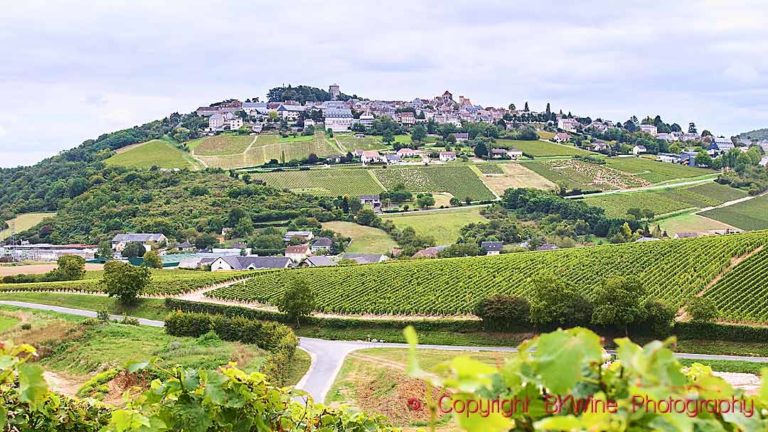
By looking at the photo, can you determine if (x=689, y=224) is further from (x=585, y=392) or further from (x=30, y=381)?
(x=30, y=381)

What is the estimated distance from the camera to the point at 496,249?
63125 mm

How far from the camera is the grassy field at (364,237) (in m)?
68.2

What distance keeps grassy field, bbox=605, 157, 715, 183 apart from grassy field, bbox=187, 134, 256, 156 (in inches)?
2455

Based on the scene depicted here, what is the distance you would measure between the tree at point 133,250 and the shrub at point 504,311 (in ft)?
154

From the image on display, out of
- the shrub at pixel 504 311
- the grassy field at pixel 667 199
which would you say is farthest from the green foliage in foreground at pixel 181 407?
the grassy field at pixel 667 199

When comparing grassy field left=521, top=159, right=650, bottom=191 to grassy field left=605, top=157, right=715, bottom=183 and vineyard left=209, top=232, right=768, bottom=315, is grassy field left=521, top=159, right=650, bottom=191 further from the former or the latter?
vineyard left=209, top=232, right=768, bottom=315

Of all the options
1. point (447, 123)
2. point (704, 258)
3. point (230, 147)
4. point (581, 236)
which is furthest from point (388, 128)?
point (704, 258)

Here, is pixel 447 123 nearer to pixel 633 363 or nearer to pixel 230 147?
pixel 230 147

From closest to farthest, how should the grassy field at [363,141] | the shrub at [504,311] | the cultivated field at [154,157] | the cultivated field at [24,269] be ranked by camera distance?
the shrub at [504,311] < the cultivated field at [24,269] < the cultivated field at [154,157] < the grassy field at [363,141]

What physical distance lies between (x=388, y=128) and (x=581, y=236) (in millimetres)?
66878

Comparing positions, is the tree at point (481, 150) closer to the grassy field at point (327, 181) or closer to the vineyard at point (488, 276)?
the grassy field at point (327, 181)

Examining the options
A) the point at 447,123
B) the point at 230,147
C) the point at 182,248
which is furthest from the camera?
the point at 447,123

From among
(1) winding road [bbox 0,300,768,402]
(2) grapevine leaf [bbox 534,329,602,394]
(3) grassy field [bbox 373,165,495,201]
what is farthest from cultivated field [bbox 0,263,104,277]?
(2) grapevine leaf [bbox 534,329,602,394]

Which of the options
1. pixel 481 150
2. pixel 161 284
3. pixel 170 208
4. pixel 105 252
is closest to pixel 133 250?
pixel 105 252
